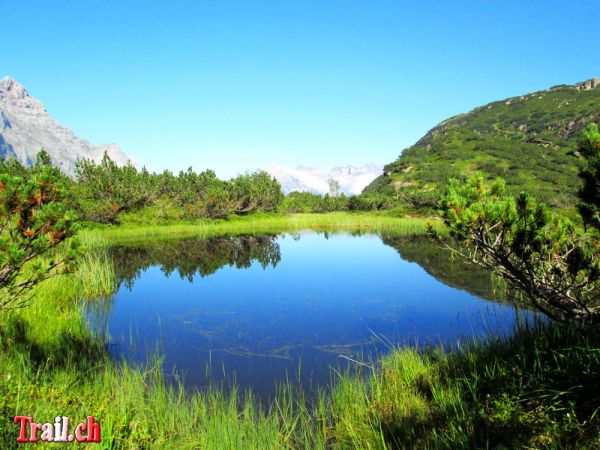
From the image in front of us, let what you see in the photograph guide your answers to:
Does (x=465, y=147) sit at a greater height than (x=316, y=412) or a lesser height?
greater

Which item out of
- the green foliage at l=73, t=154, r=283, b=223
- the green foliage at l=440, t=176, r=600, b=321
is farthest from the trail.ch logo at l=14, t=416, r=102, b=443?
the green foliage at l=73, t=154, r=283, b=223

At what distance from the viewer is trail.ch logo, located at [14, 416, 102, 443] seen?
423cm

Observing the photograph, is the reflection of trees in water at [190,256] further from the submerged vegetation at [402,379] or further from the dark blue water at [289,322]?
the submerged vegetation at [402,379]

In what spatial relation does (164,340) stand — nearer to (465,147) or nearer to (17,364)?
(17,364)

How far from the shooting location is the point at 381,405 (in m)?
6.50

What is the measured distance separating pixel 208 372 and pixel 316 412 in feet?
10.6

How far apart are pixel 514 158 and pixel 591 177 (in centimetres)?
12082

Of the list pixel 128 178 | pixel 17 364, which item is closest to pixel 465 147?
pixel 128 178

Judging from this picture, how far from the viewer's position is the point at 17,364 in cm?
644

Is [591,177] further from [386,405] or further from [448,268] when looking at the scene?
[448,268]

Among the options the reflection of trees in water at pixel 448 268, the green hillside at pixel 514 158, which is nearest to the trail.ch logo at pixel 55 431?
the reflection of trees in water at pixel 448 268

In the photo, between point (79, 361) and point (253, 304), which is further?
point (253, 304)

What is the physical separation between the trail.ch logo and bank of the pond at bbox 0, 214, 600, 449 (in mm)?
115

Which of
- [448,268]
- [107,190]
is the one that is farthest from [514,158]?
[107,190]
